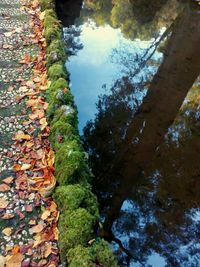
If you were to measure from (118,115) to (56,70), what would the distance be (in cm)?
220

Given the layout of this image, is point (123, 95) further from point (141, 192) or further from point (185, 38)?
point (185, 38)

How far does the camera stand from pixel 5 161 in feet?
19.4

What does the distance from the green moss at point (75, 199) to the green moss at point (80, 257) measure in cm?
66

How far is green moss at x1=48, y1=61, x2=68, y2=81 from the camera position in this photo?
756cm

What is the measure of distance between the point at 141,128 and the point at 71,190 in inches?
147

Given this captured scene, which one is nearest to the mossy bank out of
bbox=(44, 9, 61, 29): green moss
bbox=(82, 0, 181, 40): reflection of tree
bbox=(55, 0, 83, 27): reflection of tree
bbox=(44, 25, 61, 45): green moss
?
bbox=(44, 25, 61, 45): green moss

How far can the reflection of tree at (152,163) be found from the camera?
20.2 feet

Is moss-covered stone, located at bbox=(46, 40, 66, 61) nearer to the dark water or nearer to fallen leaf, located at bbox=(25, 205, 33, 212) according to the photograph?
the dark water

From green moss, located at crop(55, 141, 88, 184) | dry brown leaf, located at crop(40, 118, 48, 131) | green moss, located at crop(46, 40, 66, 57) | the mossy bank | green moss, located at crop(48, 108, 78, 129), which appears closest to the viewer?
the mossy bank

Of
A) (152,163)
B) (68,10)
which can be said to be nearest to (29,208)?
(152,163)

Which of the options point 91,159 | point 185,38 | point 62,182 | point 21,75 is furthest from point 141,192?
point 185,38

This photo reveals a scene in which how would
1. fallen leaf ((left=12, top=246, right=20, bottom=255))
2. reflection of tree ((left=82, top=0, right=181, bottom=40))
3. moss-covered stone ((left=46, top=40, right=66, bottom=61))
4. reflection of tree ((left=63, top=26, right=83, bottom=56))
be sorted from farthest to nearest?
reflection of tree ((left=82, top=0, right=181, bottom=40))
reflection of tree ((left=63, top=26, right=83, bottom=56))
moss-covered stone ((left=46, top=40, right=66, bottom=61))
fallen leaf ((left=12, top=246, right=20, bottom=255))

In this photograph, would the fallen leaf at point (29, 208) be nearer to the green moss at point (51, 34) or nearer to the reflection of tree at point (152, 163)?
the reflection of tree at point (152, 163)

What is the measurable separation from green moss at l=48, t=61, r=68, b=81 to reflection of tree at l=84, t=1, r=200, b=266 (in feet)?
4.68
